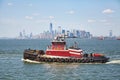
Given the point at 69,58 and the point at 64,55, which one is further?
the point at 64,55

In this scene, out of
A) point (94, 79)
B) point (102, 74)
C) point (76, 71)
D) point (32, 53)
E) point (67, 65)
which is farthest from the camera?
point (32, 53)

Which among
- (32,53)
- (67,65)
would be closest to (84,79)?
(67,65)

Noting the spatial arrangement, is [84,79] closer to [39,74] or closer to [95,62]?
[39,74]

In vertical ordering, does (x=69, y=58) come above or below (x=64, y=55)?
below

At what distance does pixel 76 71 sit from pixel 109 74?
17.6ft

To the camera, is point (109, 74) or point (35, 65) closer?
point (109, 74)

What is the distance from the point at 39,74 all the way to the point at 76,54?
47.4 ft

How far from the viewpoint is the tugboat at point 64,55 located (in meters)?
59.1

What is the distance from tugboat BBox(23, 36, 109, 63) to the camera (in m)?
59.1

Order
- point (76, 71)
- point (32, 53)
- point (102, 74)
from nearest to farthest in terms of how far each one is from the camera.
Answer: point (102, 74)
point (76, 71)
point (32, 53)

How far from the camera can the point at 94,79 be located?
136 feet

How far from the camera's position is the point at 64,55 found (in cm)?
5966

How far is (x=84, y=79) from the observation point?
41531mm

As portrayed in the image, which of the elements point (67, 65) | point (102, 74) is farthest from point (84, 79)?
point (67, 65)
